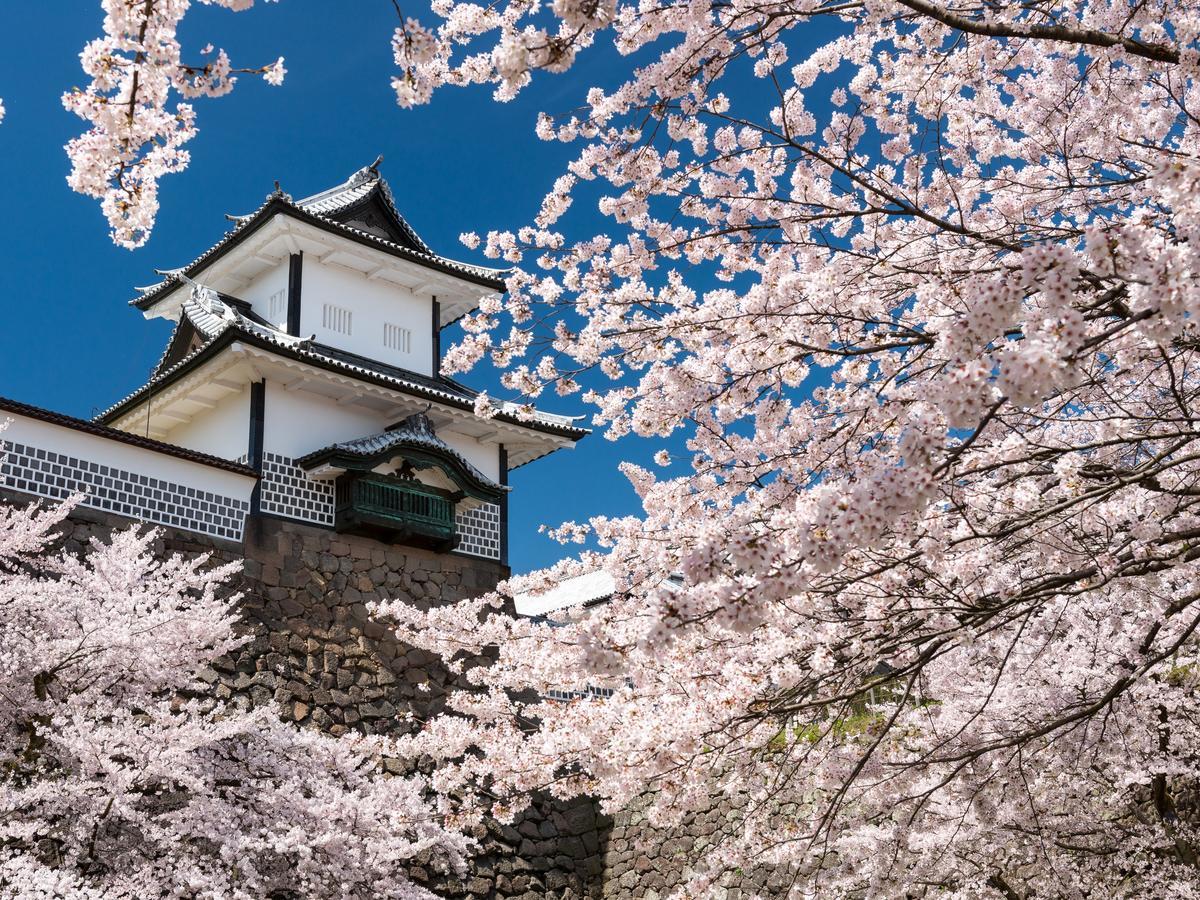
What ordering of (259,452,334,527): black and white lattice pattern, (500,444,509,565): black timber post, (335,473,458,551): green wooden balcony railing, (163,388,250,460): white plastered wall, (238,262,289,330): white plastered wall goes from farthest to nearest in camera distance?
(500,444,509,565): black timber post → (238,262,289,330): white plastered wall → (163,388,250,460): white plastered wall → (335,473,458,551): green wooden balcony railing → (259,452,334,527): black and white lattice pattern

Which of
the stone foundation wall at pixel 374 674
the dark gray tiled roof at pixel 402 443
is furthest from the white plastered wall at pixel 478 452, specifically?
the stone foundation wall at pixel 374 674

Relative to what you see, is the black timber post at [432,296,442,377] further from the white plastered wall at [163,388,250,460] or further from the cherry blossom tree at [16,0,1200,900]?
the cherry blossom tree at [16,0,1200,900]

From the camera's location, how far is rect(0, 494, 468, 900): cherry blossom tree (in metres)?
6.50

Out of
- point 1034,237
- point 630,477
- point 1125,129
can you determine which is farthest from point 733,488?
point 1125,129

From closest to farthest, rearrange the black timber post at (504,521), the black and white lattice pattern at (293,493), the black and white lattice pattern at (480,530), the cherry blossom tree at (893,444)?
the cherry blossom tree at (893,444) → the black and white lattice pattern at (293,493) → the black and white lattice pattern at (480,530) → the black timber post at (504,521)

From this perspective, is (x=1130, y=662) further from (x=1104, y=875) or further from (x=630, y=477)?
(x=630, y=477)

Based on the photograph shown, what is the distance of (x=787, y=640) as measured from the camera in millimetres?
5488

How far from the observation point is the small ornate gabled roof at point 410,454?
12047mm

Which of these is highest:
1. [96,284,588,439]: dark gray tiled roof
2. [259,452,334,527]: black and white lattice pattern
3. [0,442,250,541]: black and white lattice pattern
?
[96,284,588,439]: dark gray tiled roof

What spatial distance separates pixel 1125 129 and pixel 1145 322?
4.09m

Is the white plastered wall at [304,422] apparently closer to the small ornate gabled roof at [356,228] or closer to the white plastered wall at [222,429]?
the white plastered wall at [222,429]

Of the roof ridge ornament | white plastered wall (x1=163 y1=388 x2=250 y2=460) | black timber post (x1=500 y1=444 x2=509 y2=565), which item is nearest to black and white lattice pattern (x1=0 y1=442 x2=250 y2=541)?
white plastered wall (x1=163 y1=388 x2=250 y2=460)

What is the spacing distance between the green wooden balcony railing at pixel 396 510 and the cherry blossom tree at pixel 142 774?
378 cm

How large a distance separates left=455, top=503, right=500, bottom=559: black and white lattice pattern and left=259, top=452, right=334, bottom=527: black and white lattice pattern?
6.06ft
